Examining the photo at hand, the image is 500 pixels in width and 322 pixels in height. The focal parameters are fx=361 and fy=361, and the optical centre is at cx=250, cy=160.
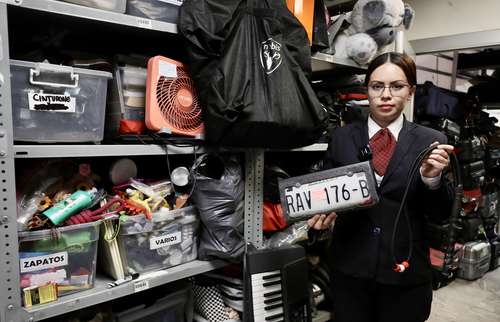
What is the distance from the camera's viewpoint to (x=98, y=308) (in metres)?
1.37

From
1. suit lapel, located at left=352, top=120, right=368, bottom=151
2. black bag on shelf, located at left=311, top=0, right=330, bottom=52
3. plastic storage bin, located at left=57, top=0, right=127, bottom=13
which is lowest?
suit lapel, located at left=352, top=120, right=368, bottom=151

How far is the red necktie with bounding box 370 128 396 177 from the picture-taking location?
1371 mm

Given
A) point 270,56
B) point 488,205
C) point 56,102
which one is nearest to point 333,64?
point 270,56

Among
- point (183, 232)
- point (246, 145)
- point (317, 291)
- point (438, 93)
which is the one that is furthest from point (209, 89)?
point (438, 93)

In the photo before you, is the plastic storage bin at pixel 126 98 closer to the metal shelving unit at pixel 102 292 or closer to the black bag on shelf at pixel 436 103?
the metal shelving unit at pixel 102 292

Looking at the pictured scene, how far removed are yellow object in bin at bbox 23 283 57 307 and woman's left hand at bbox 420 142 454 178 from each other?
125 cm

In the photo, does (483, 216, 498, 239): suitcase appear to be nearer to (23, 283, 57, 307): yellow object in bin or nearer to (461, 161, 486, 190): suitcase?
(461, 161, 486, 190): suitcase

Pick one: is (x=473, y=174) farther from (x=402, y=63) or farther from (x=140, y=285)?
(x=140, y=285)

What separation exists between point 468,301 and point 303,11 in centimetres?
299

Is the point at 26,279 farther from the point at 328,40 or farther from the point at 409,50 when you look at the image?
the point at 409,50

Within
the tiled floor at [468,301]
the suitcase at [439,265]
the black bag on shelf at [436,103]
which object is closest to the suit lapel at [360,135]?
the suitcase at [439,265]

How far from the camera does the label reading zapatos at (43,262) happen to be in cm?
103

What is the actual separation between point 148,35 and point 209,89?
0.38 metres

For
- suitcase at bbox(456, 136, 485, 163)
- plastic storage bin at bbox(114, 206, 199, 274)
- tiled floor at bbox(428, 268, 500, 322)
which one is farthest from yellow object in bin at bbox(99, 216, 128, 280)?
suitcase at bbox(456, 136, 485, 163)
